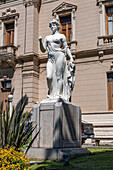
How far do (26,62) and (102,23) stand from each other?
6.58 meters

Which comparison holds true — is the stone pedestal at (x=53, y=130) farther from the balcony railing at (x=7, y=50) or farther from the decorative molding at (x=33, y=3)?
the decorative molding at (x=33, y=3)

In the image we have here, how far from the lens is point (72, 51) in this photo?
18.8m

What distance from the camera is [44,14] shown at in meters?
21.0

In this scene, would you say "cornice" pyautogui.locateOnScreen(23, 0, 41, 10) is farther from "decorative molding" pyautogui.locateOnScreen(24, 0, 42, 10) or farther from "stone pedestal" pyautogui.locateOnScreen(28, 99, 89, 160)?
"stone pedestal" pyautogui.locateOnScreen(28, 99, 89, 160)

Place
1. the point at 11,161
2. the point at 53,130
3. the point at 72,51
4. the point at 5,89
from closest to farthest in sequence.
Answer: the point at 11,161, the point at 53,130, the point at 72,51, the point at 5,89

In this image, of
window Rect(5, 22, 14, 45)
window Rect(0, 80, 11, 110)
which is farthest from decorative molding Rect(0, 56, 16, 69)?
window Rect(5, 22, 14, 45)

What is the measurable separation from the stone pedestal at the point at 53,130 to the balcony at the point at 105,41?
1115cm

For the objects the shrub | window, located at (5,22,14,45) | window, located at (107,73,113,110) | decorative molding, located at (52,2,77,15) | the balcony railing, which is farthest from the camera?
window, located at (5,22,14,45)

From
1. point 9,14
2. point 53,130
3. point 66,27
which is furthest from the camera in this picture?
point 9,14

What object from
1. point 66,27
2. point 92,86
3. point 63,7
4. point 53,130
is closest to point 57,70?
point 53,130

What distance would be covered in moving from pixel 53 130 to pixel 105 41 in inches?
488

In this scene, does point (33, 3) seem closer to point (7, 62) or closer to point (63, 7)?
point (63, 7)

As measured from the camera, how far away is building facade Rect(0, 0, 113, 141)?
17.4 meters

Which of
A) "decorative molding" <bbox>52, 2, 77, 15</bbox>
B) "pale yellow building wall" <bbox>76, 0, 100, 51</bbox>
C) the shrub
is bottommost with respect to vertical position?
the shrub
